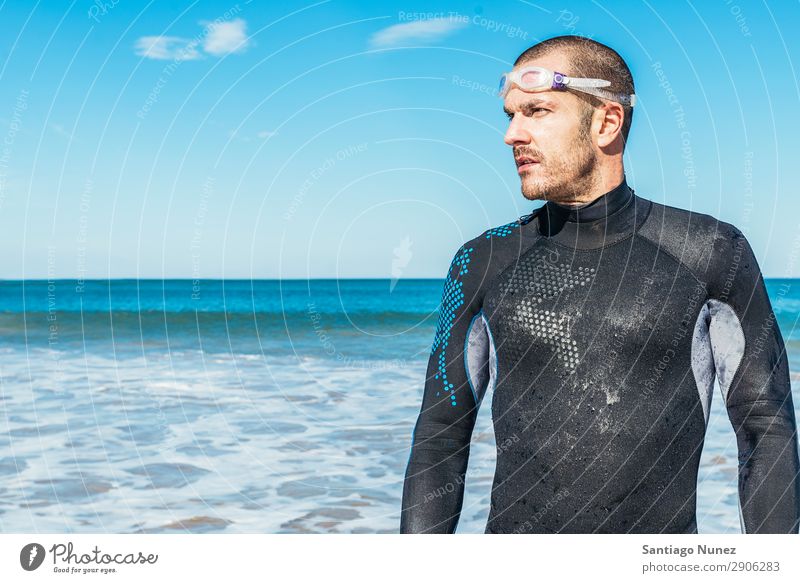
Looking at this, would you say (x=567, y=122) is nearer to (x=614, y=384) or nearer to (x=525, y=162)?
(x=525, y=162)

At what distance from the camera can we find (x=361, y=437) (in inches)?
424

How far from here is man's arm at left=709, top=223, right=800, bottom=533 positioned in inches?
117

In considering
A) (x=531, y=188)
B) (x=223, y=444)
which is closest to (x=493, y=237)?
(x=531, y=188)

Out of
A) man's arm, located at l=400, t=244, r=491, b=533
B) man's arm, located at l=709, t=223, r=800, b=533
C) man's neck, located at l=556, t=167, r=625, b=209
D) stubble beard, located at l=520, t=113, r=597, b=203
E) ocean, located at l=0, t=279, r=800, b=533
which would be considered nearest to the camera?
man's arm, located at l=709, t=223, r=800, b=533

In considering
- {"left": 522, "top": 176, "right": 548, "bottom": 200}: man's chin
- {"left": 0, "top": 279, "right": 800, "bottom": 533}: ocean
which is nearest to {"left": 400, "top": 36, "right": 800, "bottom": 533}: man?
{"left": 522, "top": 176, "right": 548, "bottom": 200}: man's chin

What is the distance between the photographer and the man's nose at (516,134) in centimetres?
317

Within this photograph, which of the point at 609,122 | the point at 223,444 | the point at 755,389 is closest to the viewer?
the point at 755,389

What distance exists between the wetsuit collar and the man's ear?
23 centimetres

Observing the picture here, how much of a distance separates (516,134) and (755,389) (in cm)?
124

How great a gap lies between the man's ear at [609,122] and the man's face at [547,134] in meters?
0.05

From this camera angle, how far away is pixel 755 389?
305cm

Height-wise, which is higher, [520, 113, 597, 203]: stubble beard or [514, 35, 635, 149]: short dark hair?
[514, 35, 635, 149]: short dark hair

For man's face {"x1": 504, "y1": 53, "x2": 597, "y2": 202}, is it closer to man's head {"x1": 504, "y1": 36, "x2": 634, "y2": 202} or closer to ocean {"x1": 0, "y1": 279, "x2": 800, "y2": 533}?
man's head {"x1": 504, "y1": 36, "x2": 634, "y2": 202}
